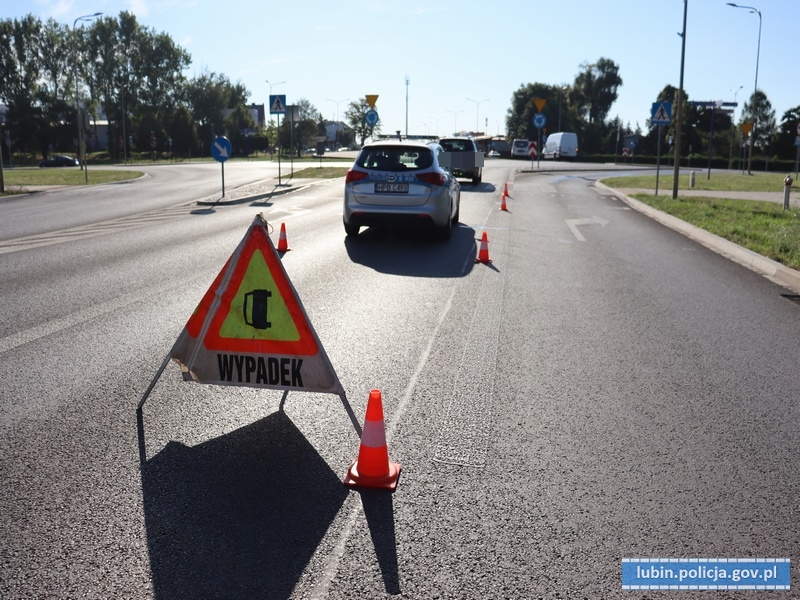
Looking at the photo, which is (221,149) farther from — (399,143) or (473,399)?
(473,399)

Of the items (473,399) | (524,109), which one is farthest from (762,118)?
(473,399)

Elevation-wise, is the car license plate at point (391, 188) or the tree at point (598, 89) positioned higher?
the tree at point (598, 89)

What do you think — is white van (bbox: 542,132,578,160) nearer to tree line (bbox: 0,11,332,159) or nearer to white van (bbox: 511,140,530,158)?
white van (bbox: 511,140,530,158)

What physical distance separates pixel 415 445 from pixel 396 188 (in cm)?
940

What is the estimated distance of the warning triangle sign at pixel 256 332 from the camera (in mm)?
4574

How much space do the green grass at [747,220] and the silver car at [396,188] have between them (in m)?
5.44

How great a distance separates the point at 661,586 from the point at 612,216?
18067mm

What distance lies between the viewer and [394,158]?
13672 mm

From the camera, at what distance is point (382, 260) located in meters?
11.9

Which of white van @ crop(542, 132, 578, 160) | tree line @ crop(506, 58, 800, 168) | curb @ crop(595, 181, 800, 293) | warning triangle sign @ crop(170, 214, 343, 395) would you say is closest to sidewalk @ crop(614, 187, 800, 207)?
curb @ crop(595, 181, 800, 293)

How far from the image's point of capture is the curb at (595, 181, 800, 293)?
10.8m

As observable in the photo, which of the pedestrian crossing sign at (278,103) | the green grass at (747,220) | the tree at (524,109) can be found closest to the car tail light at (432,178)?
the green grass at (747,220)

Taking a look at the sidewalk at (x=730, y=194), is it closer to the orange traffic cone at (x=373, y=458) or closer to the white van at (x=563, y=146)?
the orange traffic cone at (x=373, y=458)

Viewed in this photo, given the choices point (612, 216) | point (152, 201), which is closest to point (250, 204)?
point (152, 201)
